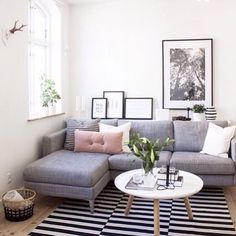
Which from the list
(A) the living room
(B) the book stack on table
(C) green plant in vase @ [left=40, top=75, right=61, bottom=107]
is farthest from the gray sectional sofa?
(B) the book stack on table

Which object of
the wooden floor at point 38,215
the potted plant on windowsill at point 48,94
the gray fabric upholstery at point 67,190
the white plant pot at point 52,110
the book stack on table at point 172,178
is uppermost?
the potted plant on windowsill at point 48,94

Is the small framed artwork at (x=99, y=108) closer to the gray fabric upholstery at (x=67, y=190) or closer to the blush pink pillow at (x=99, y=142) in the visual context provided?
the blush pink pillow at (x=99, y=142)

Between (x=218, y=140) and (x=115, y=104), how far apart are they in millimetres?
1720

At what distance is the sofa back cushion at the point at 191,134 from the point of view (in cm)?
414

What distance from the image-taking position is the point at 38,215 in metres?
3.16

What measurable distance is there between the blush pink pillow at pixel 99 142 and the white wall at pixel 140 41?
104 cm

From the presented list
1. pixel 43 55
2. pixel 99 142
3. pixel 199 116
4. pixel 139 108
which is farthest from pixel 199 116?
pixel 43 55

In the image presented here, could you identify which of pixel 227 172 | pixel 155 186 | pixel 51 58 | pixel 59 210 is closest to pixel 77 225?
pixel 59 210

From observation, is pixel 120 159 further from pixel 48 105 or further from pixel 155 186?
pixel 48 105

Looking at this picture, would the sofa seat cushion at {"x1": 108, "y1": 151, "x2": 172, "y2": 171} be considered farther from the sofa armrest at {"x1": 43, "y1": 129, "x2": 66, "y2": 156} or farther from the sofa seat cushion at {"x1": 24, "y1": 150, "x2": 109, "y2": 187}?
the sofa armrest at {"x1": 43, "y1": 129, "x2": 66, "y2": 156}

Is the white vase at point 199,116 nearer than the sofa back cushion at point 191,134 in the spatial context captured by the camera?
No

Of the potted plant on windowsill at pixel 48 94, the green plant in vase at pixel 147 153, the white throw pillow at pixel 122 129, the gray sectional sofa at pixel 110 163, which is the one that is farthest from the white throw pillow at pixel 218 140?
the potted plant on windowsill at pixel 48 94

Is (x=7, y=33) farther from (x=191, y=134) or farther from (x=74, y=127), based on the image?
(x=191, y=134)

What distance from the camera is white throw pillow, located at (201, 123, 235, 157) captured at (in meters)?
A: 3.80
